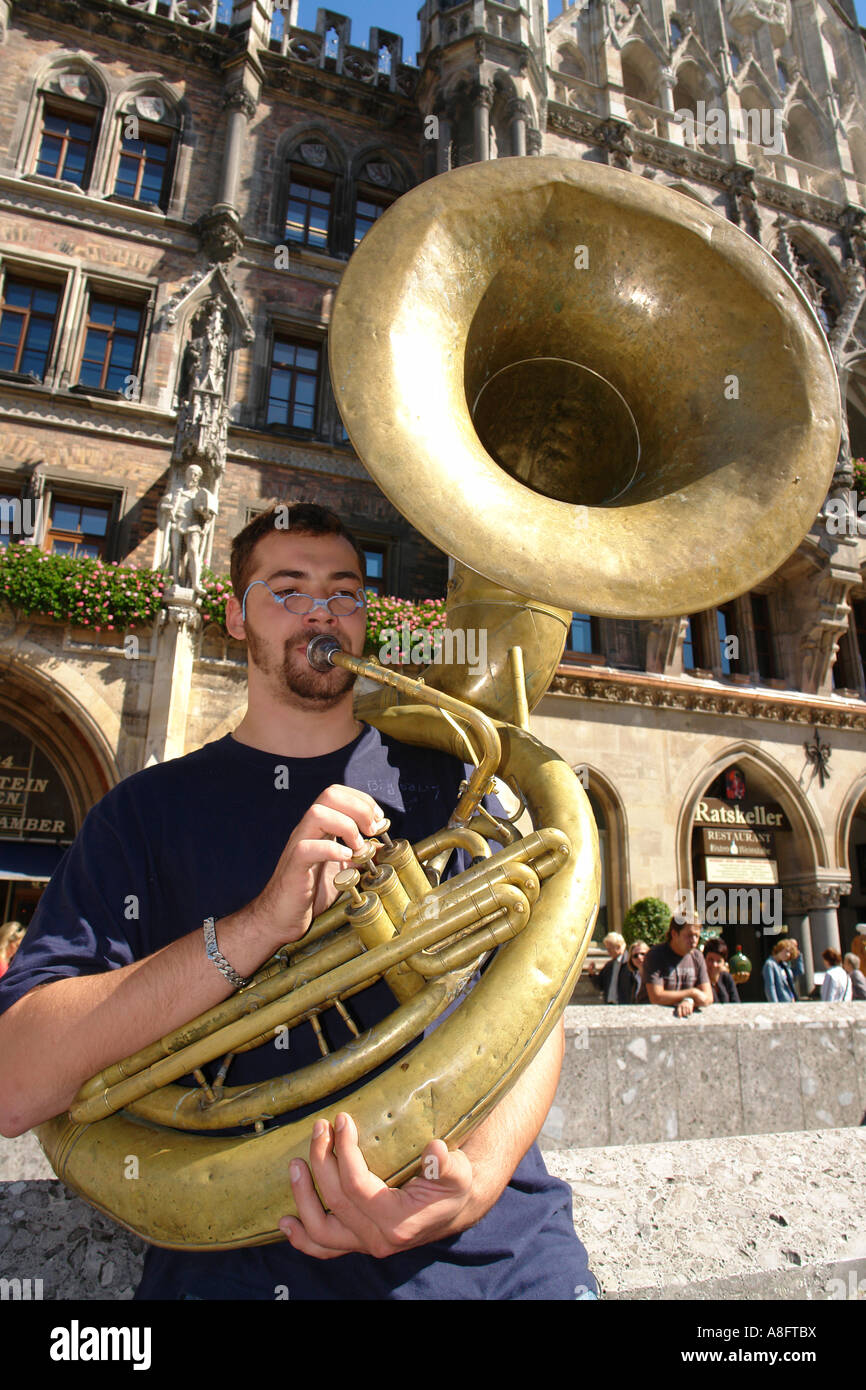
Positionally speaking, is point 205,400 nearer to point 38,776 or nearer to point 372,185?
point 38,776

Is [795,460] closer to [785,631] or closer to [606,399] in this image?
[606,399]

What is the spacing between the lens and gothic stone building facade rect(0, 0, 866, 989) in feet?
33.9

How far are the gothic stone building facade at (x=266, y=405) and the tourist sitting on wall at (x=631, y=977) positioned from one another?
303 cm

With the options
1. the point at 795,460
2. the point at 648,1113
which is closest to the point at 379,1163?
the point at 795,460

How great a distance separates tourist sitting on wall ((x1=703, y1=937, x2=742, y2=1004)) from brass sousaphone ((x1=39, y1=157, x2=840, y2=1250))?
18.9 feet

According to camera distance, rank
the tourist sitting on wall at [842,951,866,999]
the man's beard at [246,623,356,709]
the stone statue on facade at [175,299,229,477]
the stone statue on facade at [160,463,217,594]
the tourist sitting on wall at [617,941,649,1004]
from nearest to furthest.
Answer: the man's beard at [246,623,356,709] → the tourist sitting on wall at [617,941,649,1004] → the tourist sitting on wall at [842,951,866,999] → the stone statue on facade at [160,463,217,594] → the stone statue on facade at [175,299,229,477]

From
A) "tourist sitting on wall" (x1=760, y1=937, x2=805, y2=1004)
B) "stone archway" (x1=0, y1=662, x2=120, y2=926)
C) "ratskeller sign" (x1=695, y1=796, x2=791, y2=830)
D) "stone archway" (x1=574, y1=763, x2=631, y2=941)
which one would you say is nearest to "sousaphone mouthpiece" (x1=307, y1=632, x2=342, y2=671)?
"tourist sitting on wall" (x1=760, y1=937, x2=805, y2=1004)

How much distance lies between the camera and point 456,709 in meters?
1.76

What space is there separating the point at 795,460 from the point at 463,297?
1.02 m

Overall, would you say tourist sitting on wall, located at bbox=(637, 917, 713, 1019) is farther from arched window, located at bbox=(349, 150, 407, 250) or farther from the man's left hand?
arched window, located at bbox=(349, 150, 407, 250)

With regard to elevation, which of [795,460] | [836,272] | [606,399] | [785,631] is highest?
[836,272]

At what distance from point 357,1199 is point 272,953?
0.43m

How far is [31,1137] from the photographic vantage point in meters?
2.71

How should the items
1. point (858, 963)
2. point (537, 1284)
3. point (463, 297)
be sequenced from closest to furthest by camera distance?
point (537, 1284)
point (463, 297)
point (858, 963)
